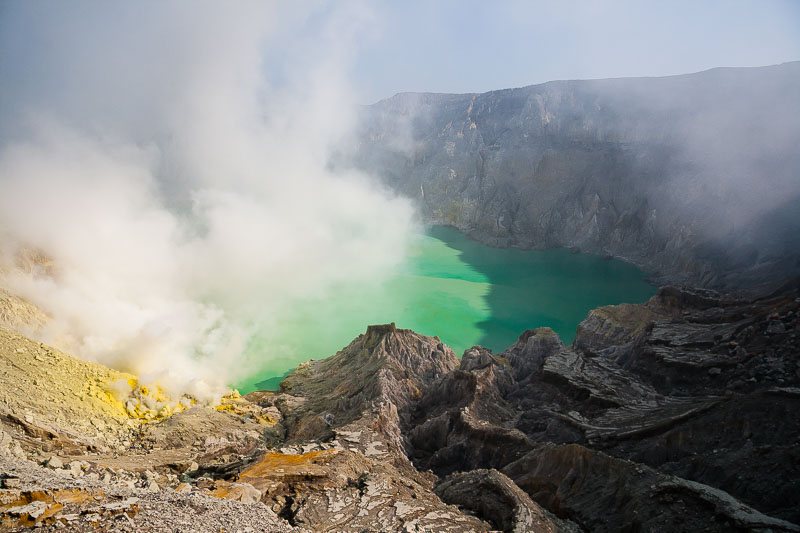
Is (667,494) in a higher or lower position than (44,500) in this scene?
lower

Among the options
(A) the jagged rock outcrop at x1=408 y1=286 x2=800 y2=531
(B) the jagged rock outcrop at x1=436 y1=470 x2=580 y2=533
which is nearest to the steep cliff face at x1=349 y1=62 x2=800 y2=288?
(A) the jagged rock outcrop at x1=408 y1=286 x2=800 y2=531

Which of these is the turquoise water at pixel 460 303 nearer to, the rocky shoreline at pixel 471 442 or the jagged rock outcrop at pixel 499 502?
the rocky shoreline at pixel 471 442

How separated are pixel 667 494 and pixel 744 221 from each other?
34581 millimetres

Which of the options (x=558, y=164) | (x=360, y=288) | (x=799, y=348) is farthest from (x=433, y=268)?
(x=799, y=348)

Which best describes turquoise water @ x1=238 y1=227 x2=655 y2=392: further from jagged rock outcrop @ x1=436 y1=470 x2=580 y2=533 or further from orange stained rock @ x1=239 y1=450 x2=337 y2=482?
jagged rock outcrop @ x1=436 y1=470 x2=580 y2=533

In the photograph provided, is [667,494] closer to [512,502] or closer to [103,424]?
[512,502]

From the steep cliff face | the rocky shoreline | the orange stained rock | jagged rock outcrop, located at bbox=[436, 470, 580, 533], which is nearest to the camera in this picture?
the rocky shoreline

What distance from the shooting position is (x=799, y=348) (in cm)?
1252

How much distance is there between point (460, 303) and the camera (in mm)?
34156

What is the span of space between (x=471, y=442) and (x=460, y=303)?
21180 millimetres

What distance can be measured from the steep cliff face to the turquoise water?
16.9 ft

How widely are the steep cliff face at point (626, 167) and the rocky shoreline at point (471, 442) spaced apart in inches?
712

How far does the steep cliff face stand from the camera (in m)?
35.5

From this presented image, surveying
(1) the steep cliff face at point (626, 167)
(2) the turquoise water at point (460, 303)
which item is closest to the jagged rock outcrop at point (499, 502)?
(2) the turquoise water at point (460, 303)
